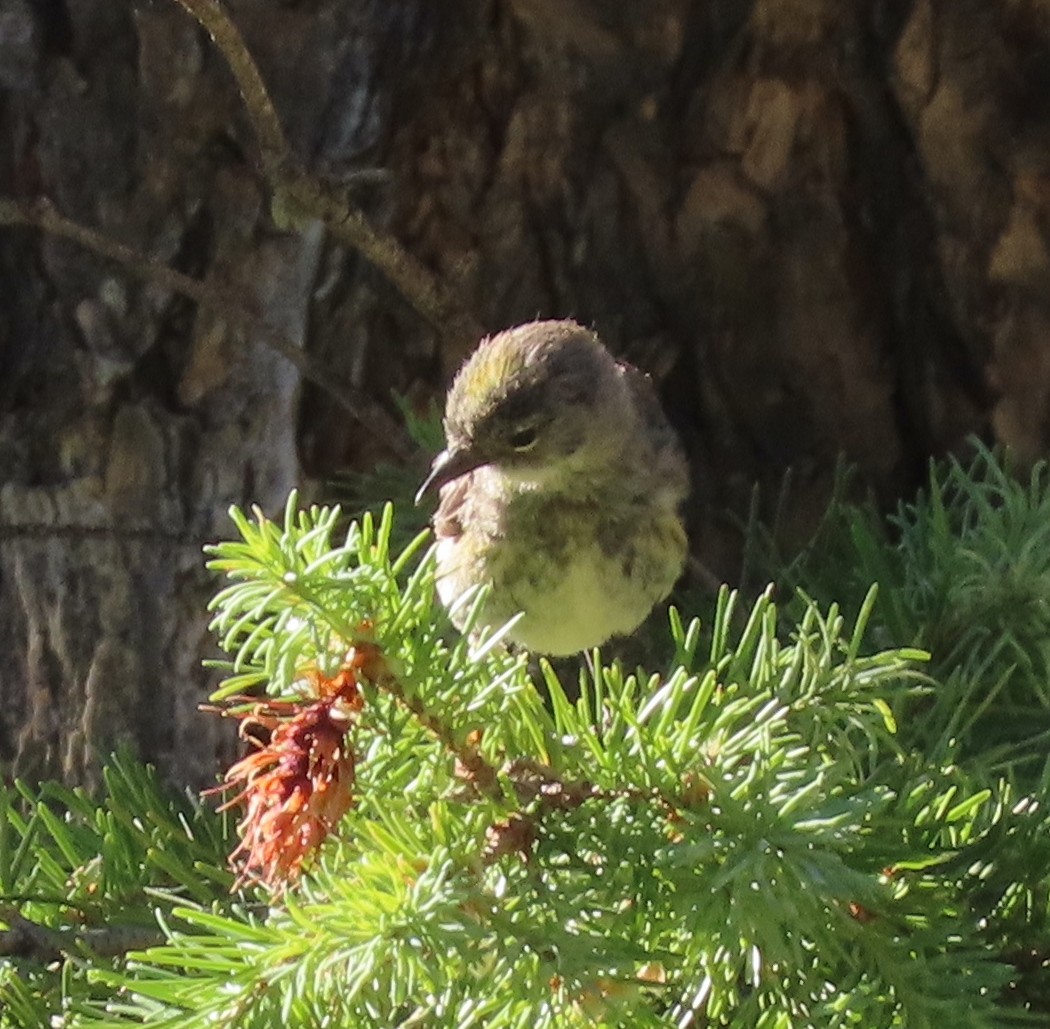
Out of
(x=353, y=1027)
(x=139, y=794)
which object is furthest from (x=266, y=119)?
(x=353, y=1027)

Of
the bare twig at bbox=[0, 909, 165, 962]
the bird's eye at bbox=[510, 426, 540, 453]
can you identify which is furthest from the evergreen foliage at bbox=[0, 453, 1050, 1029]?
the bird's eye at bbox=[510, 426, 540, 453]

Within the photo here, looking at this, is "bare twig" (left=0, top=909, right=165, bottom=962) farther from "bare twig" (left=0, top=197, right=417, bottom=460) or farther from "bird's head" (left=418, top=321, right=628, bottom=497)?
"bare twig" (left=0, top=197, right=417, bottom=460)

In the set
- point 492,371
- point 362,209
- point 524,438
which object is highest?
point 362,209

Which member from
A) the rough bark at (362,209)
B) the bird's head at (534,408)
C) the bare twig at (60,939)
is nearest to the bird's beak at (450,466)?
the bird's head at (534,408)

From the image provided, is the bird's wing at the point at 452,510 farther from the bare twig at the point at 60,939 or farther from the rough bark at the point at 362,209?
the bare twig at the point at 60,939

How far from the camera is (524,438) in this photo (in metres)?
1.95

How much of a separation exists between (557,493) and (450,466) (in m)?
0.31

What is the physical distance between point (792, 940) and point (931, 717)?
52cm

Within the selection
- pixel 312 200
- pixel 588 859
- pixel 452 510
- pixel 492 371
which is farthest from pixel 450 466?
pixel 588 859

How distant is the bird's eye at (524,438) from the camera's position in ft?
6.32

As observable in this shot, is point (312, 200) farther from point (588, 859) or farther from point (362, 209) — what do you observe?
point (588, 859)

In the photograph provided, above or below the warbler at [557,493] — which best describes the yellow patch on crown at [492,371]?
above

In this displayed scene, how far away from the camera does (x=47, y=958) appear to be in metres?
1.28

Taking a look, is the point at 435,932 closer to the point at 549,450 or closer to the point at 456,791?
the point at 456,791
